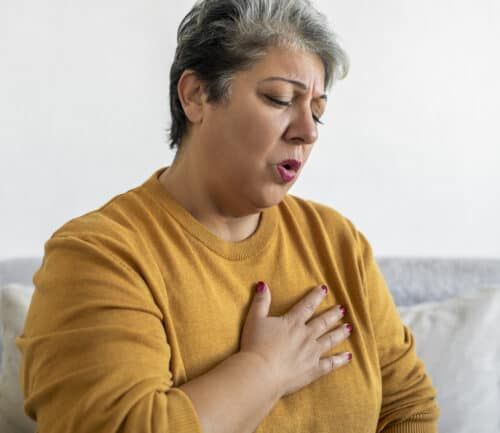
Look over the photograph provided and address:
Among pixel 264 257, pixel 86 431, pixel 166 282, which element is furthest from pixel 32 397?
pixel 264 257

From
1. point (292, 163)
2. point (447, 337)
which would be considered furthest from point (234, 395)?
point (447, 337)

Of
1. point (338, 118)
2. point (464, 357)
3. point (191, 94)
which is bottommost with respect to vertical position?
point (464, 357)

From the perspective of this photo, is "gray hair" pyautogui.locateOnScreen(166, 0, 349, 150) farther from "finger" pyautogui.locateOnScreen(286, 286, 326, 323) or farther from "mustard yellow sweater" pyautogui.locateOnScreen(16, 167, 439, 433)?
"finger" pyautogui.locateOnScreen(286, 286, 326, 323)

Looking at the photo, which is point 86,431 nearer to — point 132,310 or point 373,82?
point 132,310

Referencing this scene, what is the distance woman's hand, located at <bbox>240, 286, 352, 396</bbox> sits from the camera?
4.13 feet

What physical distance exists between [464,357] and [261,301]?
0.62m

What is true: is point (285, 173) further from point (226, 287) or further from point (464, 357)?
point (464, 357)

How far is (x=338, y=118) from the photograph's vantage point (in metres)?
2.26

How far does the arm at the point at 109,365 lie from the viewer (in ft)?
3.50

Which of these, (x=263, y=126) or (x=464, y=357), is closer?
(x=263, y=126)

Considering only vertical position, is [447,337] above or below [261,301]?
below

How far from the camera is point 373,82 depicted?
2.28 m

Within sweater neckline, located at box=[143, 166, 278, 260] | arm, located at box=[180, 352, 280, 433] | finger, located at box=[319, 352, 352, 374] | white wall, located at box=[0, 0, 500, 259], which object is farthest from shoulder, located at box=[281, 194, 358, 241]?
white wall, located at box=[0, 0, 500, 259]

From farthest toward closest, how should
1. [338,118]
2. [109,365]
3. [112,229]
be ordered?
[338,118]
[112,229]
[109,365]
